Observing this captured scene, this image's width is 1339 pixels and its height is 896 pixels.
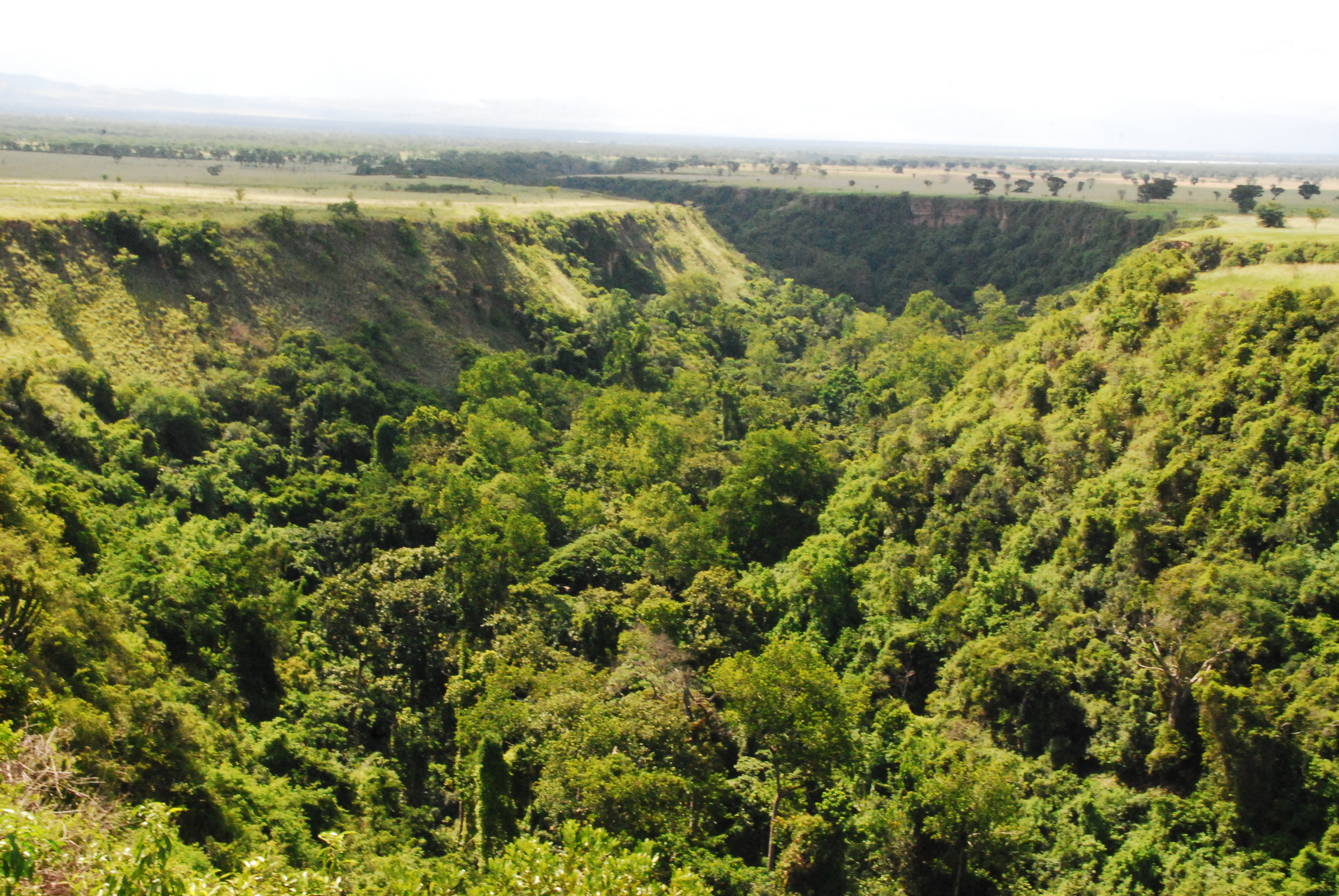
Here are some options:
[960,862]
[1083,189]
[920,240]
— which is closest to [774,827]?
[960,862]

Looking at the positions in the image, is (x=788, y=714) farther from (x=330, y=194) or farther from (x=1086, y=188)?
(x=1086, y=188)

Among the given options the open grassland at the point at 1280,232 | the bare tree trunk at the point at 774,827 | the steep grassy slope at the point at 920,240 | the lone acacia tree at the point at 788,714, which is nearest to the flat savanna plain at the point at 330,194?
the open grassland at the point at 1280,232

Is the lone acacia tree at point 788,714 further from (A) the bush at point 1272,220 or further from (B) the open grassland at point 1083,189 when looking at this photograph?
(B) the open grassland at point 1083,189

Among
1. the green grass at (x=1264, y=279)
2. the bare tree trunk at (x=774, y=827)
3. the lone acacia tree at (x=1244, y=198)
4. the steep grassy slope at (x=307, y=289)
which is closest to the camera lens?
the bare tree trunk at (x=774, y=827)

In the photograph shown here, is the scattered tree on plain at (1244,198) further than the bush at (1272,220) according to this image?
Yes

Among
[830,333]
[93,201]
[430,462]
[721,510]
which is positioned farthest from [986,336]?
[93,201]

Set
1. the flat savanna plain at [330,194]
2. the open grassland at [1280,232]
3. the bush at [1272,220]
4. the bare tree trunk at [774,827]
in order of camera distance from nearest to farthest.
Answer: the bare tree trunk at [774,827] → the open grassland at [1280,232] → the bush at [1272,220] → the flat savanna plain at [330,194]

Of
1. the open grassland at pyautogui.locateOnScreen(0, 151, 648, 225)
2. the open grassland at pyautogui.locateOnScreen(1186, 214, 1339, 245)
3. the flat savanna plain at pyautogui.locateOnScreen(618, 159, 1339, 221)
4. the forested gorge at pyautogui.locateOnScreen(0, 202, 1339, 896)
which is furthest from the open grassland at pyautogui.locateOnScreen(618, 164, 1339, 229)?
the open grassland at pyautogui.locateOnScreen(0, 151, 648, 225)
